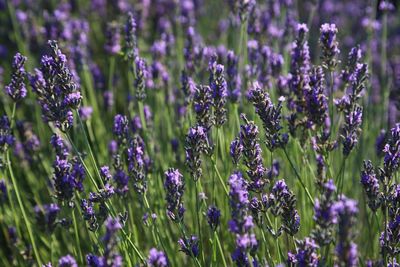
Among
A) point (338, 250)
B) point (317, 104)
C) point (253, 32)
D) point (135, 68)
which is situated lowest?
point (338, 250)

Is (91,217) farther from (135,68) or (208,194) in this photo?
(208,194)

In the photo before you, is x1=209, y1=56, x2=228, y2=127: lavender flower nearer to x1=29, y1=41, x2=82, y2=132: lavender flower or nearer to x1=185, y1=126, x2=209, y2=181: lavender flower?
x1=185, y1=126, x2=209, y2=181: lavender flower

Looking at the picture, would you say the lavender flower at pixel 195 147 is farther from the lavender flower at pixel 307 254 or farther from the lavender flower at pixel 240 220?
the lavender flower at pixel 307 254

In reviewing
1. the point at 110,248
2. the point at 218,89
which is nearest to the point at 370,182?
the point at 218,89

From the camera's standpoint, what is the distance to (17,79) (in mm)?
2283

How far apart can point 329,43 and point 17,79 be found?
4.31 feet

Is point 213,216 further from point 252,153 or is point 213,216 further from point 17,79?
point 17,79

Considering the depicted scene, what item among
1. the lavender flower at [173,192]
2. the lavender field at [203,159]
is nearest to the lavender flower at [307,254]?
the lavender field at [203,159]

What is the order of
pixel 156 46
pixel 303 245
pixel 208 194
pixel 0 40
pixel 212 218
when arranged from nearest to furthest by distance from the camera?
1. pixel 303 245
2. pixel 212 218
3. pixel 208 194
4. pixel 156 46
5. pixel 0 40

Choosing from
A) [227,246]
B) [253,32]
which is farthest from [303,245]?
[253,32]

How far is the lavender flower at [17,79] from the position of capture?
2.23 m

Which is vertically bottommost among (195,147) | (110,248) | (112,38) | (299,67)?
(110,248)

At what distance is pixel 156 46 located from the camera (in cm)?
341

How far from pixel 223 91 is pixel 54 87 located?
2.11 feet
